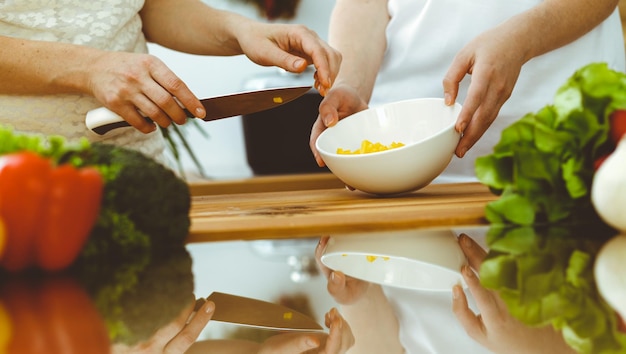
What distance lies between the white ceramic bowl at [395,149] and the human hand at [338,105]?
0.05m

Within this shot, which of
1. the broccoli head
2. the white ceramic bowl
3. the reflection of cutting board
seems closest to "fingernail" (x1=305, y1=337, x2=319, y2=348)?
the broccoli head

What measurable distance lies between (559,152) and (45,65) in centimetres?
91

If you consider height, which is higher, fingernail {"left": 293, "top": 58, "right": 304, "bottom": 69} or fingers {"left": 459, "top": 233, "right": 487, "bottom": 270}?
fingers {"left": 459, "top": 233, "right": 487, "bottom": 270}

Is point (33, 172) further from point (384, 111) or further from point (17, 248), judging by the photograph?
point (384, 111)

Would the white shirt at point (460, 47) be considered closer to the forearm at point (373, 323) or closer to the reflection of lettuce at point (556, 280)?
the reflection of lettuce at point (556, 280)

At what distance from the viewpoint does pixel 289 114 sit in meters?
2.98

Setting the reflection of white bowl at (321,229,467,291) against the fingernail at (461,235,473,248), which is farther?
the fingernail at (461,235,473,248)

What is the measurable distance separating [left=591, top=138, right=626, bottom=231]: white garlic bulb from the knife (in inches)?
23.8

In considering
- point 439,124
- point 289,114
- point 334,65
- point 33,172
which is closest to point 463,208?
point 439,124

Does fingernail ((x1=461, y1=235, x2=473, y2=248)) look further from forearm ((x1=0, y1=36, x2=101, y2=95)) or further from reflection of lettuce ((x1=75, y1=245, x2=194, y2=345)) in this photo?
forearm ((x1=0, y1=36, x2=101, y2=95))

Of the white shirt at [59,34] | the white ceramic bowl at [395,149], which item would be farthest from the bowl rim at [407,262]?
the white shirt at [59,34]

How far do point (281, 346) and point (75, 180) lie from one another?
1.03 ft

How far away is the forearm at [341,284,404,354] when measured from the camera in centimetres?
54

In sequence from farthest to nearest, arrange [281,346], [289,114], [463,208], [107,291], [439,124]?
[289,114]
[439,124]
[463,208]
[107,291]
[281,346]
